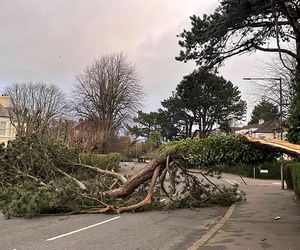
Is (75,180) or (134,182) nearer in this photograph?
(134,182)

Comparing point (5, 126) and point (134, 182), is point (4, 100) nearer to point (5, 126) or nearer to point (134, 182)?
point (5, 126)

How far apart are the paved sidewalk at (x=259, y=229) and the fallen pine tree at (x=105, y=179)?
1.80m

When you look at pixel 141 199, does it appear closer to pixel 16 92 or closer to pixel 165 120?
pixel 16 92

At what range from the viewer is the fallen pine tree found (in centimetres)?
1525

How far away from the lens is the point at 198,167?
52.7ft

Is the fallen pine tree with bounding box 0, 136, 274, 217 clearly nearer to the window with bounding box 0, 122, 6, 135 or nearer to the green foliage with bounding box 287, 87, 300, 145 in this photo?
the green foliage with bounding box 287, 87, 300, 145

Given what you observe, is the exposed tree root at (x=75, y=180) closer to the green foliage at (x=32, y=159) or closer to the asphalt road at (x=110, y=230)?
the green foliage at (x=32, y=159)

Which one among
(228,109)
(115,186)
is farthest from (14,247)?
(228,109)

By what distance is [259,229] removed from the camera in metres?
12.8

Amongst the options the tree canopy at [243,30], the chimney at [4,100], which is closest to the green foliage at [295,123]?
the tree canopy at [243,30]

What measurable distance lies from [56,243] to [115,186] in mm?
8171

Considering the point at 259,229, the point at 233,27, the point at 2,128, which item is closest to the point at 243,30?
the point at 233,27

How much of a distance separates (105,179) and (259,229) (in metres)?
8.41

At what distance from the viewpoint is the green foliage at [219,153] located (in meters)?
14.3
